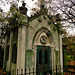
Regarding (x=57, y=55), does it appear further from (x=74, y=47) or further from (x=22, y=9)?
(x=74, y=47)

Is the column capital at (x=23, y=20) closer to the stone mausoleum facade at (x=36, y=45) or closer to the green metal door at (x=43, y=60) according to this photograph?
the stone mausoleum facade at (x=36, y=45)

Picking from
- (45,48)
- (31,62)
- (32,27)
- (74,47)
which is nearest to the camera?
(31,62)

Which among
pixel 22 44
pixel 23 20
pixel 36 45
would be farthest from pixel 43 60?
pixel 23 20

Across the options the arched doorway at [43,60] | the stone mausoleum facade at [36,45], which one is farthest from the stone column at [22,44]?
the arched doorway at [43,60]

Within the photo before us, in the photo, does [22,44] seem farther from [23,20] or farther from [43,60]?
A: [43,60]

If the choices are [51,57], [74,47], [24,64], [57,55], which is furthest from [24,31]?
[74,47]

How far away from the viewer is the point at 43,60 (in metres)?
6.79

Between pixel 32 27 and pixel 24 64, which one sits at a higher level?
pixel 32 27

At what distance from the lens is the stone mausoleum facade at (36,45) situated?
233 inches

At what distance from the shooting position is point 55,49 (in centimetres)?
761

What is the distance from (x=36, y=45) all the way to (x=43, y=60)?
4.04 ft

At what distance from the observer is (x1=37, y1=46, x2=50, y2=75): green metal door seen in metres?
6.52

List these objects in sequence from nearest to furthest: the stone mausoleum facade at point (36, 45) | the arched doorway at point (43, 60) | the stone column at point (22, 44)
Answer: the stone column at point (22, 44), the stone mausoleum facade at point (36, 45), the arched doorway at point (43, 60)

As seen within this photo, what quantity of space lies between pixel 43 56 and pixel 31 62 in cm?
112
